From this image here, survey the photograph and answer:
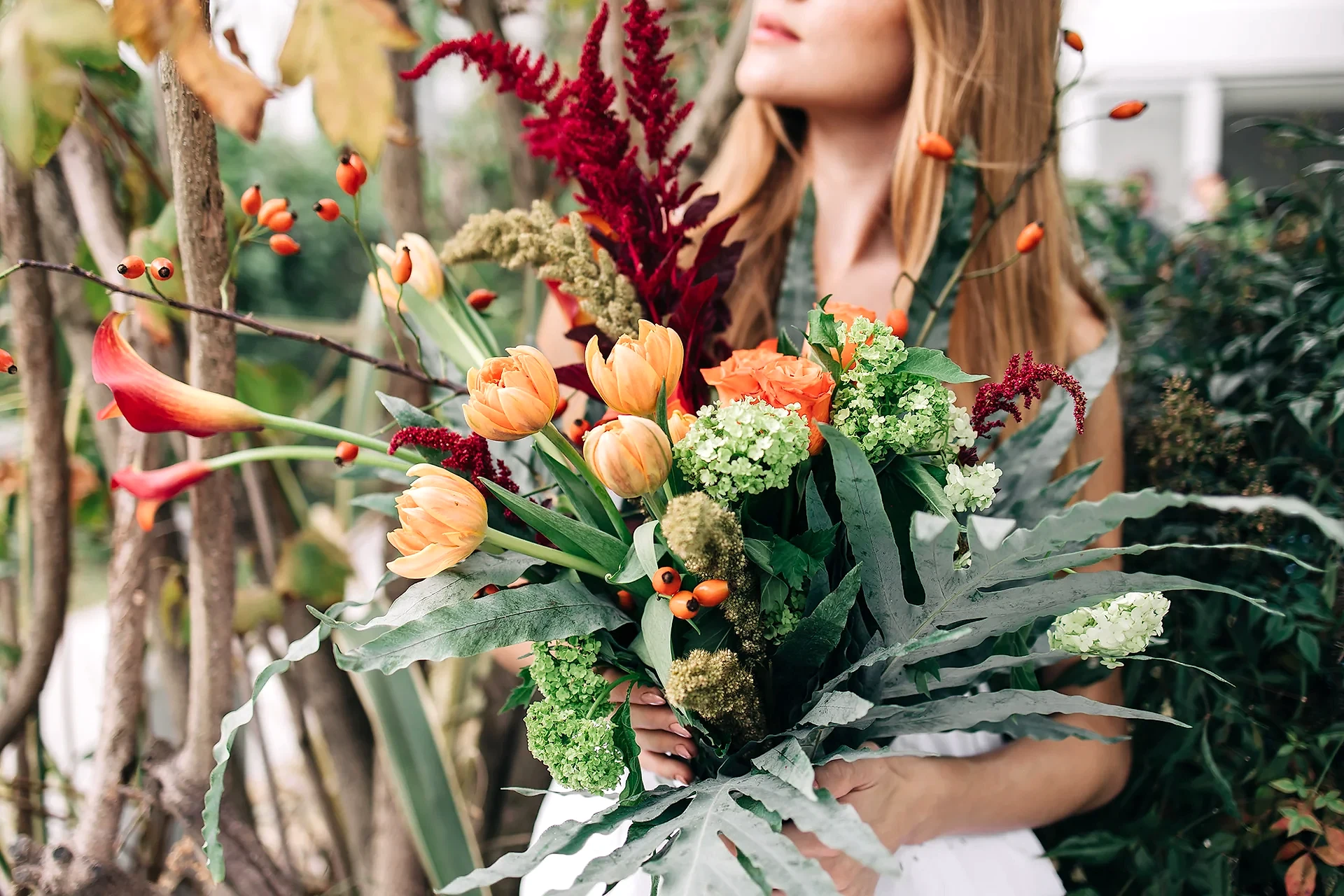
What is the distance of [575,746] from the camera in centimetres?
43

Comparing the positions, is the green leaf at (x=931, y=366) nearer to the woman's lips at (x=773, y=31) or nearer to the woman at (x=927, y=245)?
the woman at (x=927, y=245)

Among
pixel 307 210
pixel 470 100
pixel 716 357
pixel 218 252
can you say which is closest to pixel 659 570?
pixel 716 357

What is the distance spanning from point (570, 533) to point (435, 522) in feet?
0.26

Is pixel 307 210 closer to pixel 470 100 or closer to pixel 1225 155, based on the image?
pixel 470 100

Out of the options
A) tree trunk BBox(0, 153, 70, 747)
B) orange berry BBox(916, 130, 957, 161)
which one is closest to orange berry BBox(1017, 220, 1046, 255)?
orange berry BBox(916, 130, 957, 161)

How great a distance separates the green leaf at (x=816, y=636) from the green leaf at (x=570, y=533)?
0.10m

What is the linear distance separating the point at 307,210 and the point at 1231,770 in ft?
9.66

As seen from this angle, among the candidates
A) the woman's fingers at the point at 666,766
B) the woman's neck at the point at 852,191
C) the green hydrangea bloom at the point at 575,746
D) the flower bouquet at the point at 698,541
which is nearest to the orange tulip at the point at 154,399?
the flower bouquet at the point at 698,541

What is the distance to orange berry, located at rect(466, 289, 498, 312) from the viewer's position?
23.5 inches

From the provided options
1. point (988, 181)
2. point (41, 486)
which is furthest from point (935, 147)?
point (41, 486)

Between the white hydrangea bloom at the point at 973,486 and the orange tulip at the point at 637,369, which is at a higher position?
the orange tulip at the point at 637,369

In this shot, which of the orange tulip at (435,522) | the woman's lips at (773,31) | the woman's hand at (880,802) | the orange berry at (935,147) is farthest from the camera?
the woman's lips at (773,31)

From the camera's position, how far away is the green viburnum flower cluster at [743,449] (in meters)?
0.40

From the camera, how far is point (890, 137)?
2.62 feet
